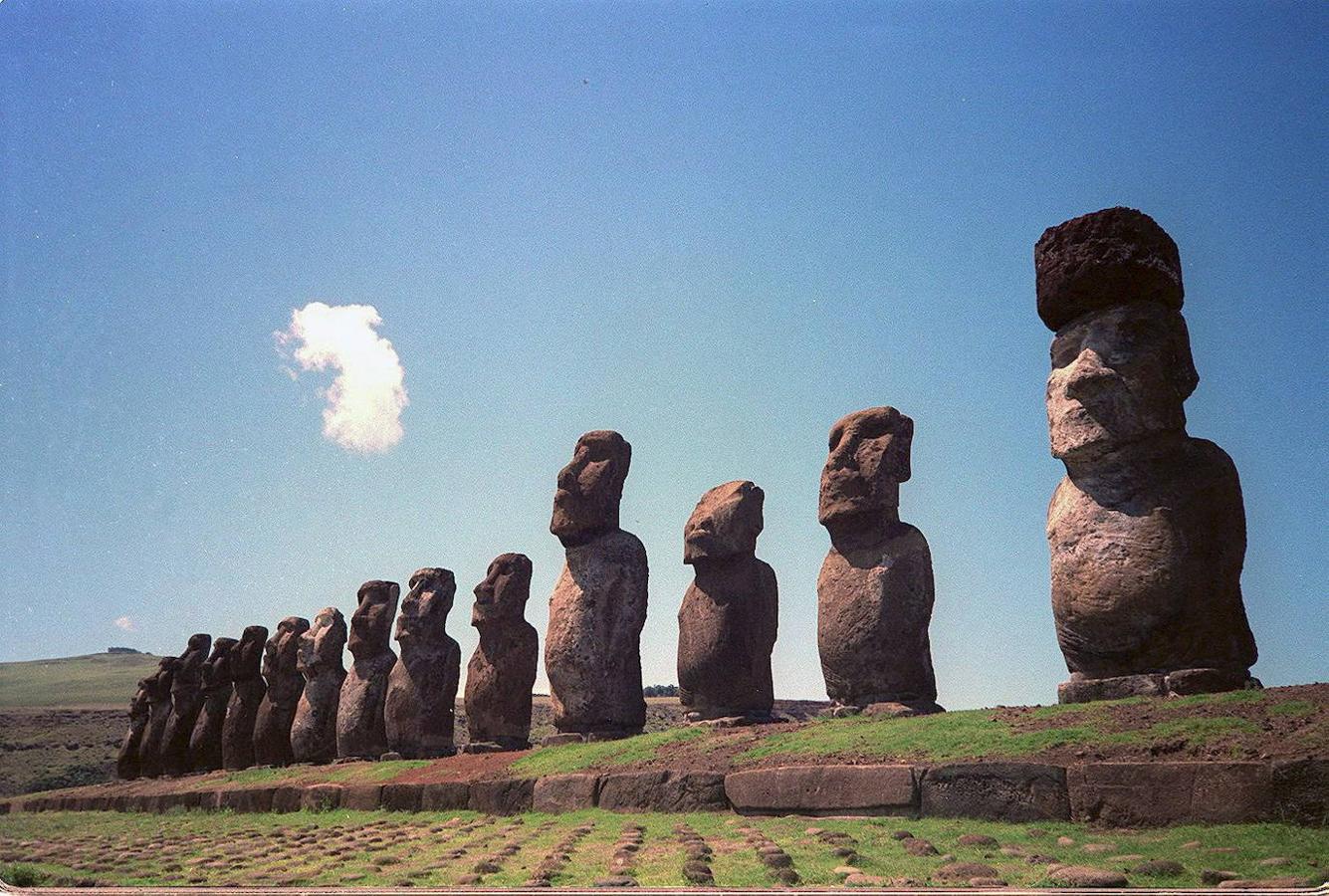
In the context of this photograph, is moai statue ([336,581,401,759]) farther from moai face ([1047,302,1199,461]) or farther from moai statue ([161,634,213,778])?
moai face ([1047,302,1199,461])

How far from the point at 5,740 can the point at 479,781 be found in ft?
121

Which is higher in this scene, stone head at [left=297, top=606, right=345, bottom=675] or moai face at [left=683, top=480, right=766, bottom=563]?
moai face at [left=683, top=480, right=766, bottom=563]

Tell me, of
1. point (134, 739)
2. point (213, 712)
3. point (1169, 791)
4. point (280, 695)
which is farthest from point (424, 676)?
point (1169, 791)

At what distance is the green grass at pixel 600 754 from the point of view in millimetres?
11641

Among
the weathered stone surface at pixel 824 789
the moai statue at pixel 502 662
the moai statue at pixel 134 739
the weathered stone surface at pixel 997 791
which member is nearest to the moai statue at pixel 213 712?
the moai statue at pixel 134 739

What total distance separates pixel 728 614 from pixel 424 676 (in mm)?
6877

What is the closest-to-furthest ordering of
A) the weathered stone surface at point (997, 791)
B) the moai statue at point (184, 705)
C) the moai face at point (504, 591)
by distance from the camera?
1. the weathered stone surface at point (997, 791)
2. the moai face at point (504, 591)
3. the moai statue at point (184, 705)

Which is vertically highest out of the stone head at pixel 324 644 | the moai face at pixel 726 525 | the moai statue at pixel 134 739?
the moai face at pixel 726 525

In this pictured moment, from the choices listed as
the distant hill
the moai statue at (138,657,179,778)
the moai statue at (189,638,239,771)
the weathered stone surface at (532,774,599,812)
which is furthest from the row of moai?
the distant hill

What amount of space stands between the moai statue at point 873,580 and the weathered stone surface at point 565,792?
280 centimetres

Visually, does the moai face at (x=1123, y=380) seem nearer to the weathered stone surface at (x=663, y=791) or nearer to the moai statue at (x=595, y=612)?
the weathered stone surface at (x=663, y=791)

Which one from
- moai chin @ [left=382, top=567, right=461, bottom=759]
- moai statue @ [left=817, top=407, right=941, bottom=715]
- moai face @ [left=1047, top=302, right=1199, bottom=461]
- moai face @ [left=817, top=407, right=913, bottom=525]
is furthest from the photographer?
moai chin @ [left=382, top=567, right=461, bottom=759]

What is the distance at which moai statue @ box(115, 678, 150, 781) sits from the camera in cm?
2630

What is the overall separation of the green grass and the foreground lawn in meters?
0.90
